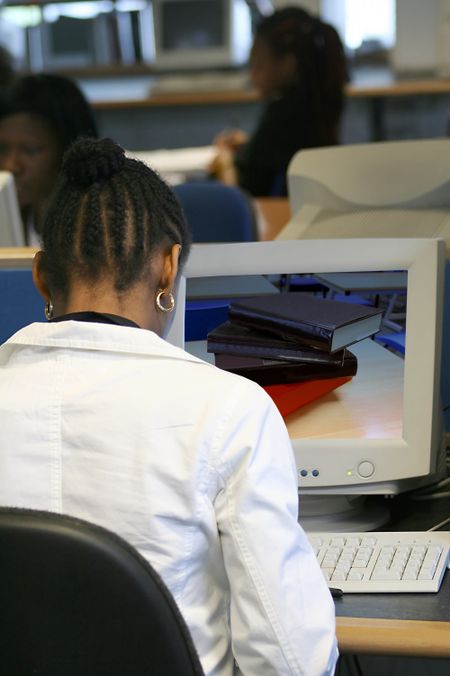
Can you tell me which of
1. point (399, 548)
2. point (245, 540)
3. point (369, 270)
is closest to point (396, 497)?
point (399, 548)

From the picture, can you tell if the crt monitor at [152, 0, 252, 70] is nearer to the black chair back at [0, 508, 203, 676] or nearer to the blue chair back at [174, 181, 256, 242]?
the blue chair back at [174, 181, 256, 242]

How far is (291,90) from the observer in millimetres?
3799

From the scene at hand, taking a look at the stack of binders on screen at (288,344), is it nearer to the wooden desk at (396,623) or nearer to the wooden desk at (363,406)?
the wooden desk at (363,406)

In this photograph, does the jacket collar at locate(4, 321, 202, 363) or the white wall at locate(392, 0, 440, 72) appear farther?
the white wall at locate(392, 0, 440, 72)

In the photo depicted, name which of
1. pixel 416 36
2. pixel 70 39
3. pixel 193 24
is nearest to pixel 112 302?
pixel 416 36

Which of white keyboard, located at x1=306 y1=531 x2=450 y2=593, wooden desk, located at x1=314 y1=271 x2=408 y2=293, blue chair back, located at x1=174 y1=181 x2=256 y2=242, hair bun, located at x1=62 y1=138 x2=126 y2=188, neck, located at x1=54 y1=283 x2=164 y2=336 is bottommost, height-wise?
blue chair back, located at x1=174 y1=181 x2=256 y2=242

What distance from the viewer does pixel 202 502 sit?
3.23 feet

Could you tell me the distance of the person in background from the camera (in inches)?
110

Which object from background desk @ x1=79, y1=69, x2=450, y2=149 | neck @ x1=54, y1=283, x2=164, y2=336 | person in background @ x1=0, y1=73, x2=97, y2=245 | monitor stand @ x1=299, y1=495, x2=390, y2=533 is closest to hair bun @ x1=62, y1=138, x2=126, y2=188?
neck @ x1=54, y1=283, x2=164, y2=336

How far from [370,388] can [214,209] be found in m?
1.91

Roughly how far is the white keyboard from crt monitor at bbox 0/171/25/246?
37.1 inches

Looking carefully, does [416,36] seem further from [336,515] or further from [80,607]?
[80,607]

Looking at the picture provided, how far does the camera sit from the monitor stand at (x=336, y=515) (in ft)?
4.70

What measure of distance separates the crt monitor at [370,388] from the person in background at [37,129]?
146 cm
